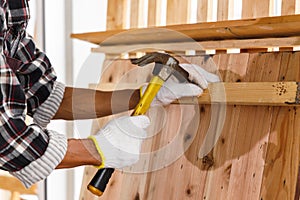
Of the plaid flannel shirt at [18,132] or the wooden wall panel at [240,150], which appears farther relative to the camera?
the wooden wall panel at [240,150]

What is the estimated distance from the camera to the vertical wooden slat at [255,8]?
6.16 feet

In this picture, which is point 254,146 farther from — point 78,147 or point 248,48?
point 78,147

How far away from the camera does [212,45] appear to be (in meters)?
1.93

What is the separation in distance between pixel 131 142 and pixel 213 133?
389 millimetres

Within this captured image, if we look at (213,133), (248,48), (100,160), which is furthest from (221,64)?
(100,160)

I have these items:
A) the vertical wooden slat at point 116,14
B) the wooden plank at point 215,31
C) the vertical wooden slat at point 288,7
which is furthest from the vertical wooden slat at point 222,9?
the vertical wooden slat at point 116,14

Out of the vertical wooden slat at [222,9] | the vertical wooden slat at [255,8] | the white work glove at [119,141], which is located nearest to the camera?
the white work glove at [119,141]

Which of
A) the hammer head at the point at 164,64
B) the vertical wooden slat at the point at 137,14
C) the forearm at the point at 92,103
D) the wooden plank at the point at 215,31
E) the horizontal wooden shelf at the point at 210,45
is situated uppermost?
the vertical wooden slat at the point at 137,14

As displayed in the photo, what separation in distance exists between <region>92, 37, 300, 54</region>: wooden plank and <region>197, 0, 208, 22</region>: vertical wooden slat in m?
0.13

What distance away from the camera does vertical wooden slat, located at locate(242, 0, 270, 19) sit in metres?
1.88

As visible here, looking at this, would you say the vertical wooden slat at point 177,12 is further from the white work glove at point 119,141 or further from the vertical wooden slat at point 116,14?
the white work glove at point 119,141

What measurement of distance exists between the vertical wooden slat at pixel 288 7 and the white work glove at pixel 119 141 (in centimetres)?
64

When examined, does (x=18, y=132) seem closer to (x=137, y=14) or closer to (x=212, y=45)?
(x=212, y=45)

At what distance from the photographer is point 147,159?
2.05m
